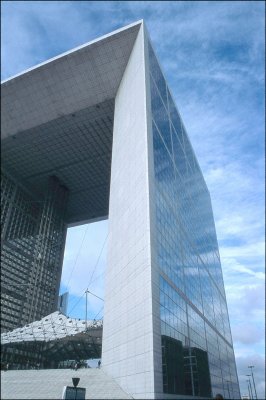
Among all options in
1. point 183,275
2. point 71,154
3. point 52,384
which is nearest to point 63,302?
point 71,154

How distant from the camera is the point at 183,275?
150 feet

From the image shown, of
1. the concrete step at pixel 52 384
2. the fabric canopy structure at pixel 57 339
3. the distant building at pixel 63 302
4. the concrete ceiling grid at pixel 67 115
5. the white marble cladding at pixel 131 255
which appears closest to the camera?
the white marble cladding at pixel 131 255

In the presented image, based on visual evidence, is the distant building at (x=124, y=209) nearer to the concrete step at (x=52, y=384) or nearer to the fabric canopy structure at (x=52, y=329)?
the concrete step at (x=52, y=384)

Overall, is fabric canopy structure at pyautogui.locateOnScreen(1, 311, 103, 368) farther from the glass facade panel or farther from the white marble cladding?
the glass facade panel

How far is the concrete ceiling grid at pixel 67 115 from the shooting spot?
179 feet

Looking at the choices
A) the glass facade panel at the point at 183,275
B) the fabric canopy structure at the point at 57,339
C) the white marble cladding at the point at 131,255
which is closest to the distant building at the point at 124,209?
the white marble cladding at the point at 131,255

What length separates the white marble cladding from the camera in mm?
28703

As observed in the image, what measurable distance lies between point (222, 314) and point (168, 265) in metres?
48.3

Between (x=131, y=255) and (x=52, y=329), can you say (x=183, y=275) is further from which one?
(x=52, y=329)

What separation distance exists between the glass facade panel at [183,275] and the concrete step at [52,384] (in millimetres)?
5674

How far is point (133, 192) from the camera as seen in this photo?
39.5 metres

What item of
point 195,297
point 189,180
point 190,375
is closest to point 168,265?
point 190,375

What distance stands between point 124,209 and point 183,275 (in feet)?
41.3

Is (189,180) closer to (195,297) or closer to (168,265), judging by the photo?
(195,297)
